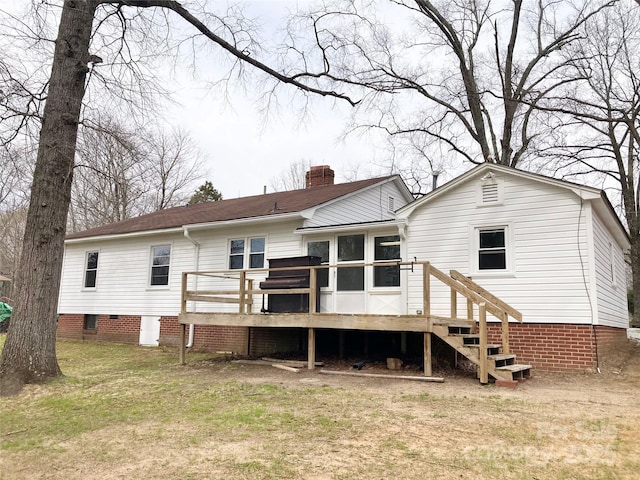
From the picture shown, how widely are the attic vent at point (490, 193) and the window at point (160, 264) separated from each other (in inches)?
361

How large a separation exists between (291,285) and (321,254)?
5.38 feet

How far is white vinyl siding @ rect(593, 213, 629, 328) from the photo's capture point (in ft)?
31.0

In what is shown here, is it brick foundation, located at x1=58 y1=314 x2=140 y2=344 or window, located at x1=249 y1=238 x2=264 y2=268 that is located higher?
window, located at x1=249 y1=238 x2=264 y2=268

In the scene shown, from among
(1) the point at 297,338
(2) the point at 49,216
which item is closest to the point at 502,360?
(1) the point at 297,338

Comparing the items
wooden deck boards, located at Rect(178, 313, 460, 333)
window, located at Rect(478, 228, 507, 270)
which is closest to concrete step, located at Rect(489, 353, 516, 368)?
wooden deck boards, located at Rect(178, 313, 460, 333)

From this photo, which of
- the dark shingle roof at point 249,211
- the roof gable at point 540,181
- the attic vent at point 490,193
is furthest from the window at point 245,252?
the attic vent at point 490,193

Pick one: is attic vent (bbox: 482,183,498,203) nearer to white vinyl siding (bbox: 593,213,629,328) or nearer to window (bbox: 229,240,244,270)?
white vinyl siding (bbox: 593,213,629,328)

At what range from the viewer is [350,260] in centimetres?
1141

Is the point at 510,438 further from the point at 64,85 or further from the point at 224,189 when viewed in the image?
the point at 224,189

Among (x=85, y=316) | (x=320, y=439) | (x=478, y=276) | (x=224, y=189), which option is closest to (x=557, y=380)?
(x=478, y=276)

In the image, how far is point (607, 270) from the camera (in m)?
10.8

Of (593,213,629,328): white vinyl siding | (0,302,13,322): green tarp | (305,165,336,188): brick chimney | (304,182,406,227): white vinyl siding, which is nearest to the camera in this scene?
(593,213,629,328): white vinyl siding

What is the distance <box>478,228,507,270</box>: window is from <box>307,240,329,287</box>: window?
357 cm

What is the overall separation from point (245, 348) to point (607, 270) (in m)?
8.89
